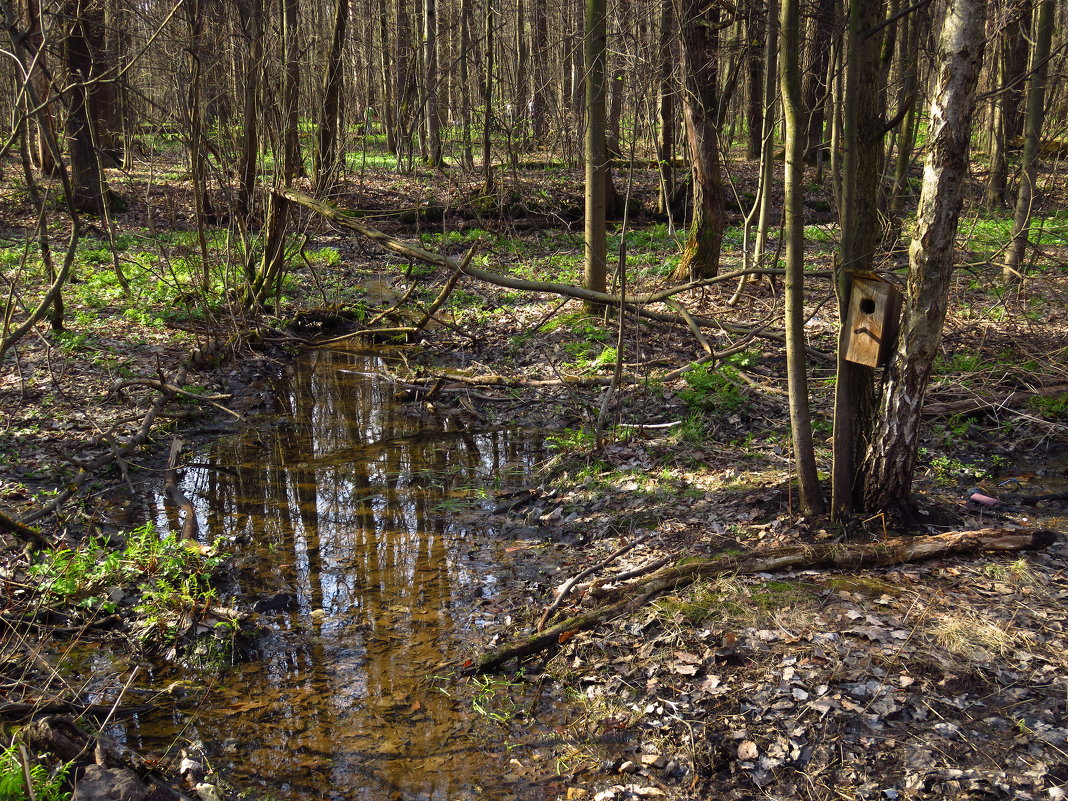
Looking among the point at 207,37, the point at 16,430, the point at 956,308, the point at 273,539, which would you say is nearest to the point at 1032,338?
the point at 956,308

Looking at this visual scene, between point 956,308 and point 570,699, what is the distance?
8160 millimetres

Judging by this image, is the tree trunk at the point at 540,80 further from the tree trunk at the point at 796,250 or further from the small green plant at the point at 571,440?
the tree trunk at the point at 796,250

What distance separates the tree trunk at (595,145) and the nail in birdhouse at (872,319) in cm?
512

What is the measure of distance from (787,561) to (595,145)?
249 inches

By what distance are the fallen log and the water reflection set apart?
63 cm

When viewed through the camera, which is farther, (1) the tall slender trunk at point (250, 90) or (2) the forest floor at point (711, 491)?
(1) the tall slender trunk at point (250, 90)

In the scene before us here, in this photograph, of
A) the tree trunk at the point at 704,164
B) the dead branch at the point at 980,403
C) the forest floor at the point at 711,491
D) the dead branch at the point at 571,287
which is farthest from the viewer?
the tree trunk at the point at 704,164

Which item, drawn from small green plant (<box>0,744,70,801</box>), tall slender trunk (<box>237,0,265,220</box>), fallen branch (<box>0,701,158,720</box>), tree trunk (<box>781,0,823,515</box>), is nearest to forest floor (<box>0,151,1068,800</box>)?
tree trunk (<box>781,0,823,515</box>)

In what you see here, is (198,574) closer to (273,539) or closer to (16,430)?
(273,539)

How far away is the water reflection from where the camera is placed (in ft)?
13.0

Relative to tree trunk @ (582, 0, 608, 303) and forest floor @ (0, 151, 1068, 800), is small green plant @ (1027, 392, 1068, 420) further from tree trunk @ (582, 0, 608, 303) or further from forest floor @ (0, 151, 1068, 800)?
tree trunk @ (582, 0, 608, 303)

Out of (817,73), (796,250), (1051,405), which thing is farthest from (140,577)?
(817,73)

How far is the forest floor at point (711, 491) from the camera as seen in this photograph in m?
3.63

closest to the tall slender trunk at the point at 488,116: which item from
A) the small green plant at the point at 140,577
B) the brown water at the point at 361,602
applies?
the brown water at the point at 361,602
